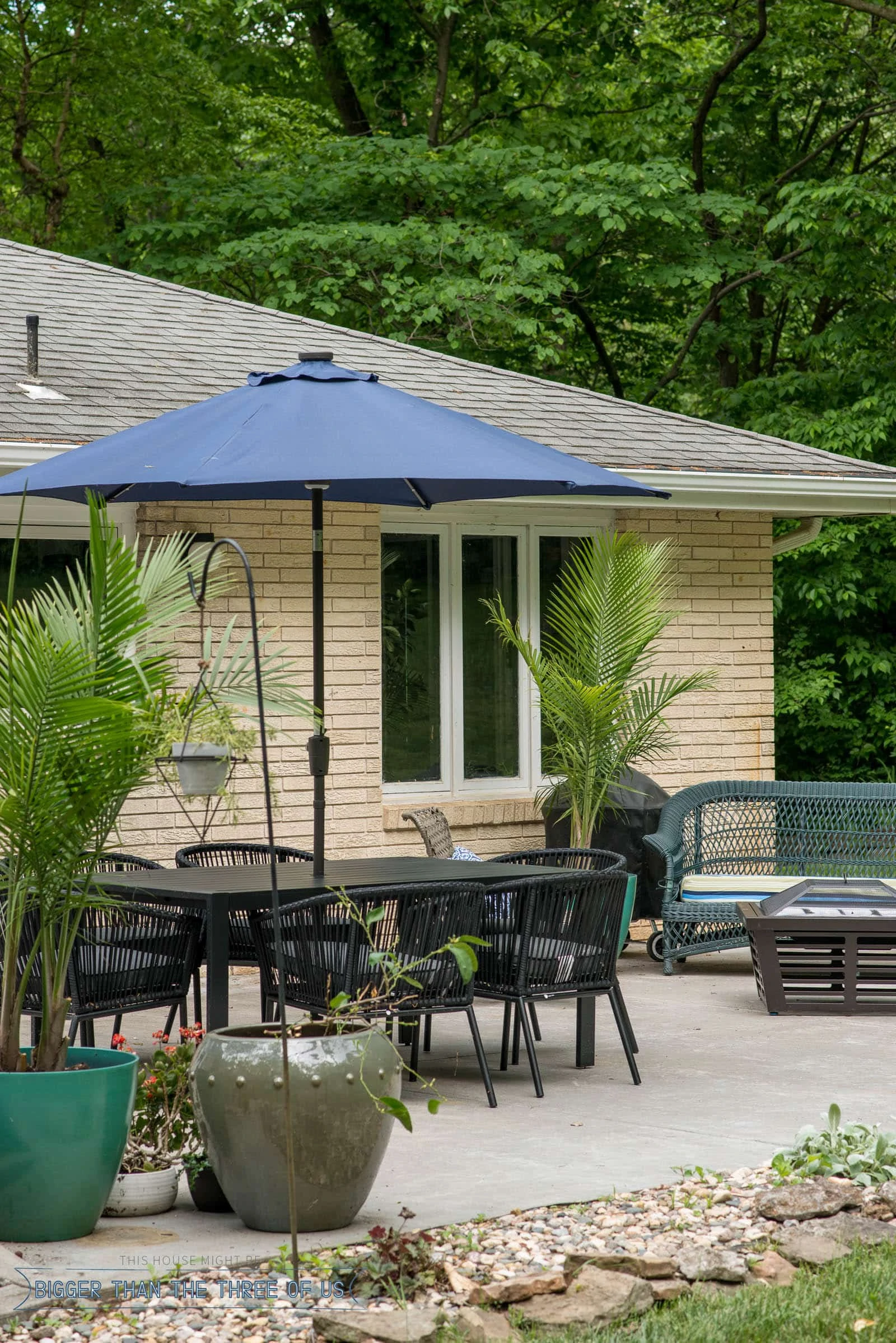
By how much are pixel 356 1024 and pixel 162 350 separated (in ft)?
23.8

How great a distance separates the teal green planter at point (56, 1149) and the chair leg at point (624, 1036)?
281cm

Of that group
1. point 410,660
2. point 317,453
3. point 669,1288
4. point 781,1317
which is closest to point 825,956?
point 410,660

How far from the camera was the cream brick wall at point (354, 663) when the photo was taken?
31.3ft

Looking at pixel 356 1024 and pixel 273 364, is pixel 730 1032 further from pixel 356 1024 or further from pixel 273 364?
pixel 273 364

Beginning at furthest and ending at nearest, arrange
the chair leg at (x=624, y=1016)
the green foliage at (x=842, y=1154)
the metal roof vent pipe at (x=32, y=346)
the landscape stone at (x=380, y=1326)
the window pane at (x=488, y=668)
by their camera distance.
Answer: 1. the window pane at (x=488, y=668)
2. the metal roof vent pipe at (x=32, y=346)
3. the chair leg at (x=624, y=1016)
4. the green foliage at (x=842, y=1154)
5. the landscape stone at (x=380, y=1326)

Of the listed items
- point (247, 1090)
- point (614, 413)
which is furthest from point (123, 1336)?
point (614, 413)

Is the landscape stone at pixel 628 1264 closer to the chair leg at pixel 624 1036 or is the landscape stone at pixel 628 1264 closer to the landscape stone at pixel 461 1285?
the landscape stone at pixel 461 1285

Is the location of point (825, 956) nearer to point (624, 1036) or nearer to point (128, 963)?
point (624, 1036)

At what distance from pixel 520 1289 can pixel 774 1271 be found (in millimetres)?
724

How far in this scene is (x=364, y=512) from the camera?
10.1 metres

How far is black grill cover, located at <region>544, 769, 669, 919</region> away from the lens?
10.2m

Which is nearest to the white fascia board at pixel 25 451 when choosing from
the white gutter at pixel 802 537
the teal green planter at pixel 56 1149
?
the teal green planter at pixel 56 1149

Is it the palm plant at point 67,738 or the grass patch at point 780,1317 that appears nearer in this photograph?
the grass patch at point 780,1317

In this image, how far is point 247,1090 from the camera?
4438 millimetres
